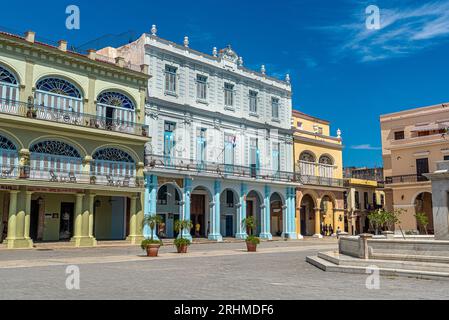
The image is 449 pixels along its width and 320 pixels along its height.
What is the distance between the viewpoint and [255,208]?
41562mm

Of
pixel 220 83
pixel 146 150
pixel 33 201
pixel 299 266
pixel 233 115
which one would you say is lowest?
pixel 299 266

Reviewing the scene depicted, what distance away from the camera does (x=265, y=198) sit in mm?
38500

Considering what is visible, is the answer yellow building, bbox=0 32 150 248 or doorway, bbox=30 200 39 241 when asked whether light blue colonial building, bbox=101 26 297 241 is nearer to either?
yellow building, bbox=0 32 150 248

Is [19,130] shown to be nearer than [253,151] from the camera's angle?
Yes

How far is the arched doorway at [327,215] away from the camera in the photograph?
1773 inches

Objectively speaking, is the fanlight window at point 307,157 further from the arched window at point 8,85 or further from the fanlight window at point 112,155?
the arched window at point 8,85

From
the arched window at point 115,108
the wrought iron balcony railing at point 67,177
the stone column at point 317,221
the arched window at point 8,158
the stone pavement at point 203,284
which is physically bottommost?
the stone pavement at point 203,284

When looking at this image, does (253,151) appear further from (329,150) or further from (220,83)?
(329,150)

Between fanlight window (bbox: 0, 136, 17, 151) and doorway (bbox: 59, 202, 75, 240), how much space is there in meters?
5.41

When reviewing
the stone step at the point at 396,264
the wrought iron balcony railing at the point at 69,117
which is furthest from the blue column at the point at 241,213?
the stone step at the point at 396,264

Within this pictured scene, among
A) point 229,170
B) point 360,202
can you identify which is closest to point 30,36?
point 229,170

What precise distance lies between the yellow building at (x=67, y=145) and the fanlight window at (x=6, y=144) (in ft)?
0.16
